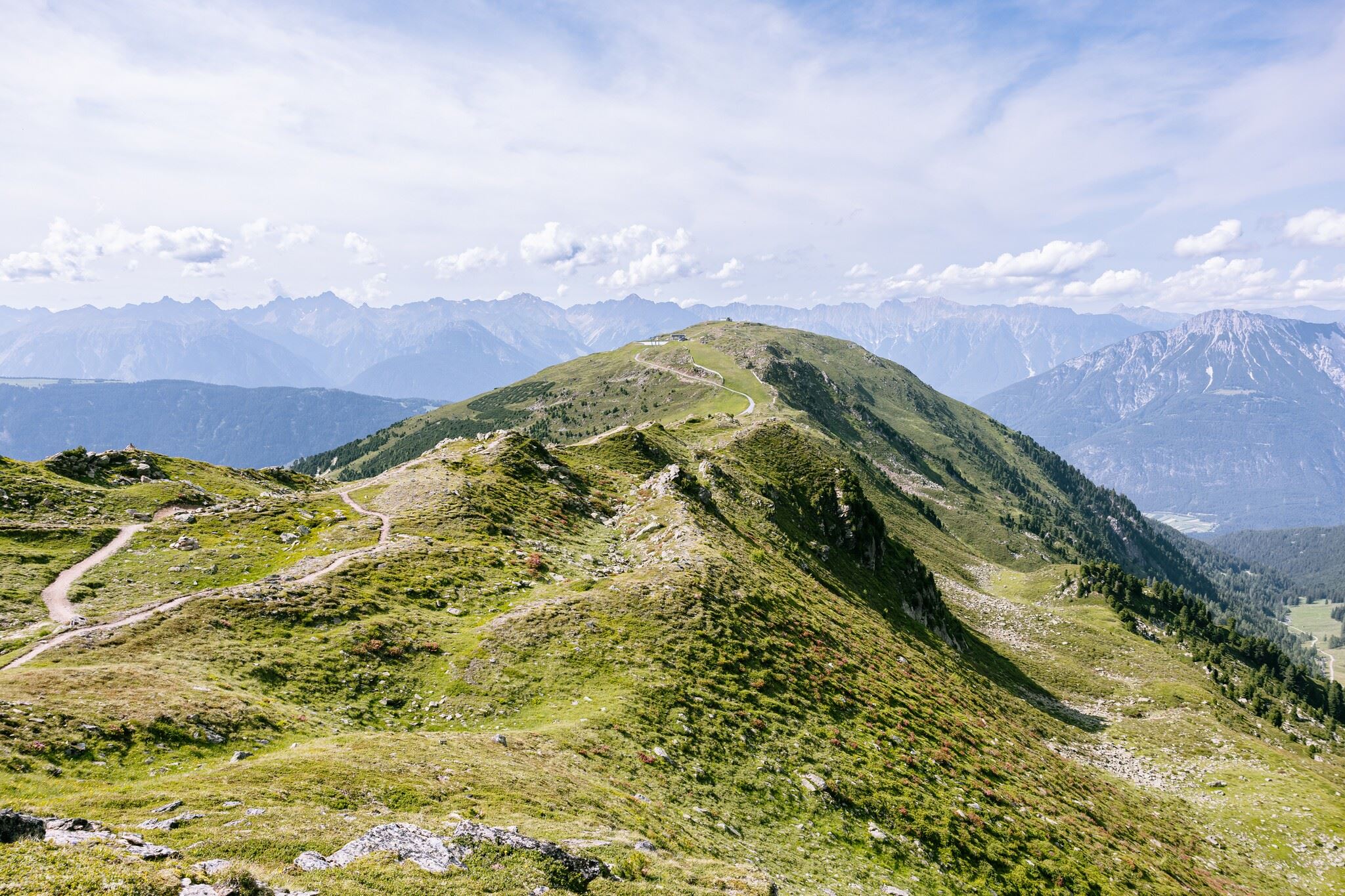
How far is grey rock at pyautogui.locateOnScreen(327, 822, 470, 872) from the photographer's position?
1367 centimetres

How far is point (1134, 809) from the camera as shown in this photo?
45219 mm

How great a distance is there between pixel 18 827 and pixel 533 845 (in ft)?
34.5

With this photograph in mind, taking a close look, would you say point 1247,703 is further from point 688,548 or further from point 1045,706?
point 688,548

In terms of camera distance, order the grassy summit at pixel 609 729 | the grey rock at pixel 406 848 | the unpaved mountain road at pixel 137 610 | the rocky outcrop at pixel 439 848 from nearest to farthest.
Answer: the rocky outcrop at pixel 439 848 → the grey rock at pixel 406 848 → the grassy summit at pixel 609 729 → the unpaved mountain road at pixel 137 610

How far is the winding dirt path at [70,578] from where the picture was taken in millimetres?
28422

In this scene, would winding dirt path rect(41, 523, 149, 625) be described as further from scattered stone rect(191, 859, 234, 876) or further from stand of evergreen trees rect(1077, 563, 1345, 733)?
stand of evergreen trees rect(1077, 563, 1345, 733)

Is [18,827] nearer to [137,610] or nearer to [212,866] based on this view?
[212,866]

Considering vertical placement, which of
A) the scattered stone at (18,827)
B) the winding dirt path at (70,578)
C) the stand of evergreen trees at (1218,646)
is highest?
the scattered stone at (18,827)

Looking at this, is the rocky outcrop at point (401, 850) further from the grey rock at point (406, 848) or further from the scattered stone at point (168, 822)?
the scattered stone at point (168, 822)

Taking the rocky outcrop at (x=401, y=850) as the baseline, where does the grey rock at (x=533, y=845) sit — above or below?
below

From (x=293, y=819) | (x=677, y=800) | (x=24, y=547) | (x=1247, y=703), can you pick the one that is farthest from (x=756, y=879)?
(x=1247, y=703)

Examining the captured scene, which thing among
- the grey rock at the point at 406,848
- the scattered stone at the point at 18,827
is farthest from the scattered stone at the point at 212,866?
the scattered stone at the point at 18,827

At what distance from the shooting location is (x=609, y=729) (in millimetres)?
26531

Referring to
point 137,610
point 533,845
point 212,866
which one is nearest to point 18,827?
point 212,866
